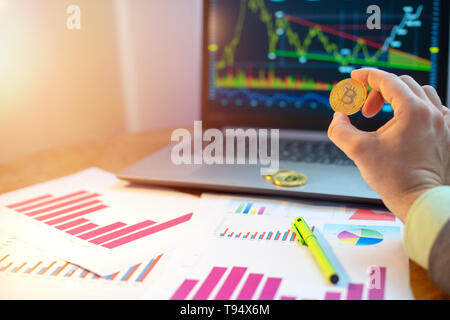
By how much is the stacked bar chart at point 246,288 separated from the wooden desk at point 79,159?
1.48 ft

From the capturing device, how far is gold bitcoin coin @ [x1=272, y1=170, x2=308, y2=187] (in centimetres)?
66

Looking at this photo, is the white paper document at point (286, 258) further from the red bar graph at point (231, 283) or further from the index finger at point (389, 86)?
the index finger at point (389, 86)

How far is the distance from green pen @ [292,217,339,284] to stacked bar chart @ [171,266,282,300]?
50 millimetres

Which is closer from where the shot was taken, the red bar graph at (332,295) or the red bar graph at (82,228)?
the red bar graph at (332,295)

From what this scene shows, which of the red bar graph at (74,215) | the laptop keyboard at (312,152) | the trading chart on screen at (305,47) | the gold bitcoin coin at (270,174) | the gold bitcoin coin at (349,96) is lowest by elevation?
the red bar graph at (74,215)

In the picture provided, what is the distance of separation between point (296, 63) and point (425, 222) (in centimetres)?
53

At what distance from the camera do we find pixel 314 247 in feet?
1.61

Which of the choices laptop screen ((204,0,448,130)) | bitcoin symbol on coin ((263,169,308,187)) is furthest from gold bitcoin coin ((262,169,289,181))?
laptop screen ((204,0,448,130))

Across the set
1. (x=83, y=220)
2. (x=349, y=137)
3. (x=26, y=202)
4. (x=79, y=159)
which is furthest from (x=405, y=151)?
(x=79, y=159)

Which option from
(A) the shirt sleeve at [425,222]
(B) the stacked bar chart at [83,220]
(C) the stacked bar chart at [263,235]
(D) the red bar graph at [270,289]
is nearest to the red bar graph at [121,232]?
(B) the stacked bar chart at [83,220]

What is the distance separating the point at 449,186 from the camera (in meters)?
0.46

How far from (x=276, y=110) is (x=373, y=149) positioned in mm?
440

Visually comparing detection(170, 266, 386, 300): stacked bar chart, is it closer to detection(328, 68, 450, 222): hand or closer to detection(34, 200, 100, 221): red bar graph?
detection(328, 68, 450, 222): hand

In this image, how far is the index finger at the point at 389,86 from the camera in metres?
0.49
